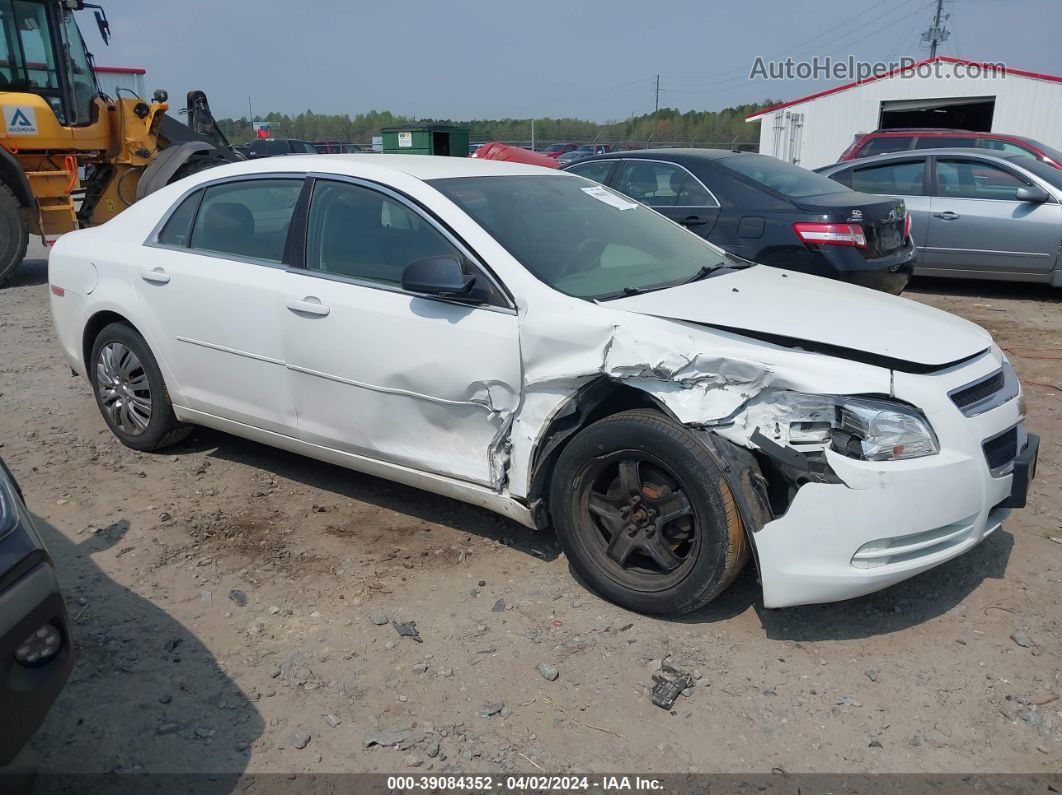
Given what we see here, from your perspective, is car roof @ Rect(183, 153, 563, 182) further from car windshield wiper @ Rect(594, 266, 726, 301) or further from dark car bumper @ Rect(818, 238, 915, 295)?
dark car bumper @ Rect(818, 238, 915, 295)

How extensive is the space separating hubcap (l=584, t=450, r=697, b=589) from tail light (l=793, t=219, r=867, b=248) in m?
3.90

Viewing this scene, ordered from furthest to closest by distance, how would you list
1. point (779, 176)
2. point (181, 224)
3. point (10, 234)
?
point (10, 234), point (779, 176), point (181, 224)

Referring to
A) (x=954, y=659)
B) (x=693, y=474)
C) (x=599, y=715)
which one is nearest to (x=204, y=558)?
(x=599, y=715)

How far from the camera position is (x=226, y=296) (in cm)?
418

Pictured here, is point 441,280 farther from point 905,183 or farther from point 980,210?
point 905,183

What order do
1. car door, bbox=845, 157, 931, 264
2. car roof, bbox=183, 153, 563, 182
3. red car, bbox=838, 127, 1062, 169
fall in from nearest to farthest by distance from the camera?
car roof, bbox=183, 153, 563, 182
car door, bbox=845, 157, 931, 264
red car, bbox=838, 127, 1062, 169

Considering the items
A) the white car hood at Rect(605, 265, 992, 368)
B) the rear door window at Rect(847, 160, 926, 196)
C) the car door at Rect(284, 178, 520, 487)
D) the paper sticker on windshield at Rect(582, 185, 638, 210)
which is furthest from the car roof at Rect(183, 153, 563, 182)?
the rear door window at Rect(847, 160, 926, 196)

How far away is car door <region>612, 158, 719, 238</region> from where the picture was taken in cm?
694

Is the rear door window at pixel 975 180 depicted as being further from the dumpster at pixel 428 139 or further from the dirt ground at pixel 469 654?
the dumpster at pixel 428 139

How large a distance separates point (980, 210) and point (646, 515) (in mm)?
7422

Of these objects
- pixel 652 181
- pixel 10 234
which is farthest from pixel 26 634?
pixel 10 234

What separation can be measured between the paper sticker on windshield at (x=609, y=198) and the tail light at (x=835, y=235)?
2.48 metres

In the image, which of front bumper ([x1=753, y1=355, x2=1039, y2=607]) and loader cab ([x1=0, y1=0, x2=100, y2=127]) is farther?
loader cab ([x1=0, y1=0, x2=100, y2=127])

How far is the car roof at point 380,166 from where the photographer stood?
4.00 meters
